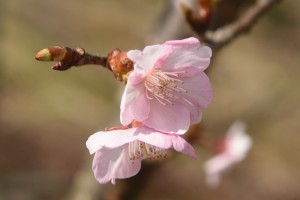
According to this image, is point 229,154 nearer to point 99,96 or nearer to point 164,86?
point 164,86

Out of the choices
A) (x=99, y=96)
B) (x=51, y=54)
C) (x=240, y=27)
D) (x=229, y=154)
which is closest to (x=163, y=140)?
(x=51, y=54)

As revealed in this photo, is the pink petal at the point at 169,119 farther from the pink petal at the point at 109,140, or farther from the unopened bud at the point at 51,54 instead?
the unopened bud at the point at 51,54

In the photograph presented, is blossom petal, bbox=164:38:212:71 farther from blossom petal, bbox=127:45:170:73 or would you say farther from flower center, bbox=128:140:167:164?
flower center, bbox=128:140:167:164

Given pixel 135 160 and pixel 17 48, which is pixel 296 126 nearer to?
pixel 17 48

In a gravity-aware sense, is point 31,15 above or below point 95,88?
above

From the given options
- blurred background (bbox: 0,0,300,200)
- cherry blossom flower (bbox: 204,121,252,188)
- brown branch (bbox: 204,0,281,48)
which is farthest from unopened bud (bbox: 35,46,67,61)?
blurred background (bbox: 0,0,300,200)

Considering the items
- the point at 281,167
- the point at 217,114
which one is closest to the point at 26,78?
the point at 217,114

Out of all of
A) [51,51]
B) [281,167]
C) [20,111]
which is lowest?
[281,167]
